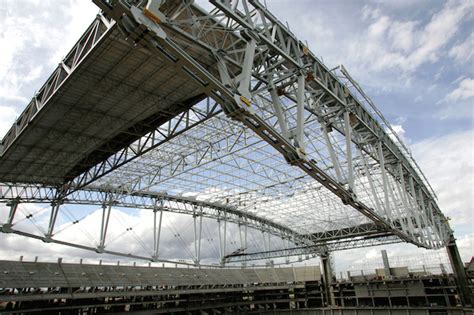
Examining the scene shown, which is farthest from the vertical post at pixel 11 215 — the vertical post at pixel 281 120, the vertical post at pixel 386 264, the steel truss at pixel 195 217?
the vertical post at pixel 386 264

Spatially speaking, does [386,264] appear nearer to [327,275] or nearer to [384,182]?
[327,275]

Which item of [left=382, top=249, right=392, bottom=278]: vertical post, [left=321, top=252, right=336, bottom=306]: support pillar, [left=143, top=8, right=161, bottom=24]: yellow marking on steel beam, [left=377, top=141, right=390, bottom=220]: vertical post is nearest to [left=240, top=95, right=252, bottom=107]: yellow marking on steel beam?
[left=143, top=8, right=161, bottom=24]: yellow marking on steel beam

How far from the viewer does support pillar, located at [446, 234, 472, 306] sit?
41.4 metres

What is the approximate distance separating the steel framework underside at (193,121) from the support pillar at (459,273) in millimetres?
8478

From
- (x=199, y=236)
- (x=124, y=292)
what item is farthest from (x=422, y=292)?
(x=124, y=292)

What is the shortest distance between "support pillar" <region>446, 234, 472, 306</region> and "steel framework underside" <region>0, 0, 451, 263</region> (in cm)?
848

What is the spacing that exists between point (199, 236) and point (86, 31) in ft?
109

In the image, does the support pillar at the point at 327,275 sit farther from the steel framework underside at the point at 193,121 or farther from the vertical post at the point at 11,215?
the vertical post at the point at 11,215

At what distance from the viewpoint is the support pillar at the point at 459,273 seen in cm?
4144

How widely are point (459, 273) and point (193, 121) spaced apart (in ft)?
145

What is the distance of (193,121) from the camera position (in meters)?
23.5

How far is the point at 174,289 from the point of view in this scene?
35.3 metres

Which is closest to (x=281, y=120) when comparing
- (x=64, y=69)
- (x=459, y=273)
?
(x=64, y=69)

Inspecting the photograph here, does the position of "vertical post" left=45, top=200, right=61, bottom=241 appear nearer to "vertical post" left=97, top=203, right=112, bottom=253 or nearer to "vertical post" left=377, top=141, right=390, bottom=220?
"vertical post" left=97, top=203, right=112, bottom=253
